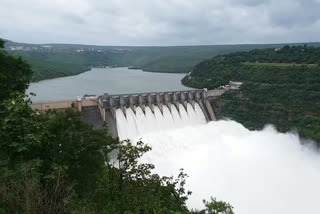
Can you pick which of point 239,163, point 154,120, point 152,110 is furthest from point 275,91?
point 239,163

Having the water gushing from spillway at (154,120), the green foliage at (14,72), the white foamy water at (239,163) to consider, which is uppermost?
the green foliage at (14,72)

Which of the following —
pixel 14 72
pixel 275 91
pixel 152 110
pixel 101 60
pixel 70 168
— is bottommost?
pixel 101 60

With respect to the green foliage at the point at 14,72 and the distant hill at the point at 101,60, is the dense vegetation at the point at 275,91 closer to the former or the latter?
the green foliage at the point at 14,72

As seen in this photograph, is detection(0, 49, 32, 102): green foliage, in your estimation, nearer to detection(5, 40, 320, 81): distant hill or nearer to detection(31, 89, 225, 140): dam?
detection(31, 89, 225, 140): dam

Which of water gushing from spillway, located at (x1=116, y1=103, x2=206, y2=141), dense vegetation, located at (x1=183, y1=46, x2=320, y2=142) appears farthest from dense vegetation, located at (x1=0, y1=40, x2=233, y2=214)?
dense vegetation, located at (x1=183, y1=46, x2=320, y2=142)

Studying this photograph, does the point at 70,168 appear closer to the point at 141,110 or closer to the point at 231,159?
the point at 231,159

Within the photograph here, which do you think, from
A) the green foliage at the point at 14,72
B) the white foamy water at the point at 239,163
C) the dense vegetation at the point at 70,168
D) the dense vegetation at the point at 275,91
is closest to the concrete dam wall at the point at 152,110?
the white foamy water at the point at 239,163

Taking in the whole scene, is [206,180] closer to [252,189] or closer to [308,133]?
[252,189]

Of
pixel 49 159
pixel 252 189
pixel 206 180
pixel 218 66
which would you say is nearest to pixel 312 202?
pixel 252 189
